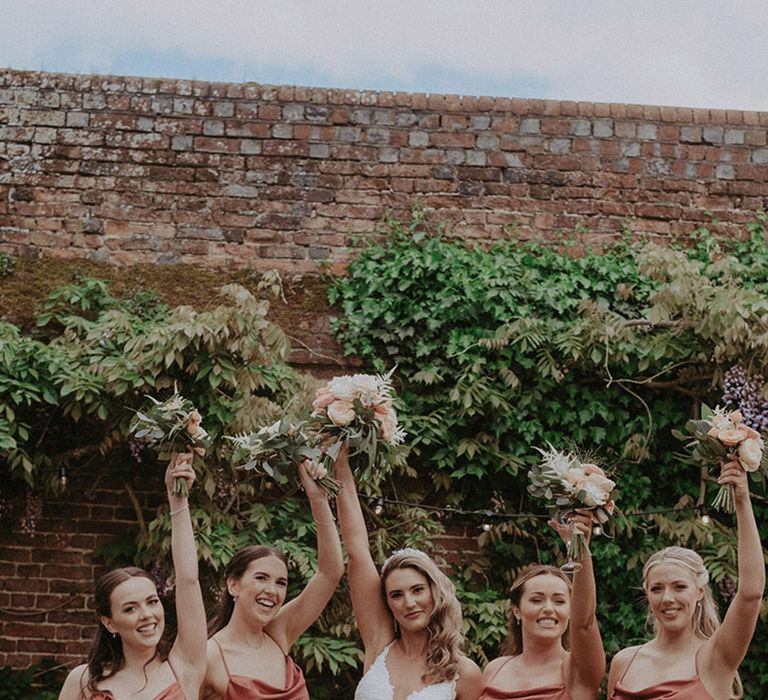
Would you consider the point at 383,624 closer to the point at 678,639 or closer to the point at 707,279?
the point at 678,639

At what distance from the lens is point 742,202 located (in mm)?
7660

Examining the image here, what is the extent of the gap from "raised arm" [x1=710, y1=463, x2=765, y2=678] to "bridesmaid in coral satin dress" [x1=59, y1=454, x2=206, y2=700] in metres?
1.76

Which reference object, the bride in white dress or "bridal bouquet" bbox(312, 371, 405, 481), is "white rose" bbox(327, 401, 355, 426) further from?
the bride in white dress

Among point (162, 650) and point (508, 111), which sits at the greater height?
point (508, 111)

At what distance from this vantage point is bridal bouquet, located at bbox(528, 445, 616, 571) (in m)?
4.11

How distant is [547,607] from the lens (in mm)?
4277

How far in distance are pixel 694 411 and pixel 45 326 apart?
3.85m

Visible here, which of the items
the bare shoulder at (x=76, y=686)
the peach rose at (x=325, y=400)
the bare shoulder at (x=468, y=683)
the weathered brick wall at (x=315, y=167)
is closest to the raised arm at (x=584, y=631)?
the bare shoulder at (x=468, y=683)

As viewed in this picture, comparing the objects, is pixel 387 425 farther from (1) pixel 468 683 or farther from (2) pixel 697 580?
(2) pixel 697 580

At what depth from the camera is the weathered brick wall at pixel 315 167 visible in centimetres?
750

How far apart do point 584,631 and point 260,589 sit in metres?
1.17

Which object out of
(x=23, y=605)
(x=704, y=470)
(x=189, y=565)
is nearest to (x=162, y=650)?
(x=189, y=565)

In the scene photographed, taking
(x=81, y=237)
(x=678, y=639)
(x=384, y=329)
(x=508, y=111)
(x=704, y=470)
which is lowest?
(x=678, y=639)

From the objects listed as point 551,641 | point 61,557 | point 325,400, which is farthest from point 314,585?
point 61,557
